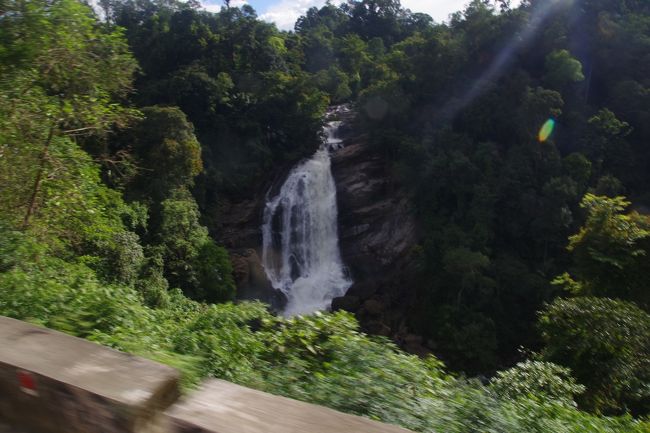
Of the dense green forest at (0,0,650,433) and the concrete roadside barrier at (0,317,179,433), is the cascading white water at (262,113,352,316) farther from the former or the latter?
the concrete roadside barrier at (0,317,179,433)

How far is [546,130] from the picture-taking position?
75.7 ft

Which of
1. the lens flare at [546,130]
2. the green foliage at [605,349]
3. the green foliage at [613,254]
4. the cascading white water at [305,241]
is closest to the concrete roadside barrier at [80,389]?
the green foliage at [605,349]

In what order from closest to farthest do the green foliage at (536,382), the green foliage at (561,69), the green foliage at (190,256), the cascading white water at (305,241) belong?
the green foliage at (536,382) → the green foliage at (190,256) → the cascading white water at (305,241) → the green foliage at (561,69)

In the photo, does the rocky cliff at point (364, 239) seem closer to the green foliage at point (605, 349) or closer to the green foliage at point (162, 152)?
the green foliage at point (162, 152)

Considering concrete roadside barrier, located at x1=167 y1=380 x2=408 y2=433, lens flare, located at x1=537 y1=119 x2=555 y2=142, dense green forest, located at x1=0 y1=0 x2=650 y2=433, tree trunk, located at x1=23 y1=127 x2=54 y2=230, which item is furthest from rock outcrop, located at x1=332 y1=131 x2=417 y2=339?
concrete roadside barrier, located at x1=167 y1=380 x2=408 y2=433

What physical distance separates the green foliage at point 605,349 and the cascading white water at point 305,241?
13.5 metres

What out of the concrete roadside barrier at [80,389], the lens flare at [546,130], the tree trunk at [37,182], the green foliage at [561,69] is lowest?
the concrete roadside barrier at [80,389]

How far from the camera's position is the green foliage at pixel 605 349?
824 centimetres

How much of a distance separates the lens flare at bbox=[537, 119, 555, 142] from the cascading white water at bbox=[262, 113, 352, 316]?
9.19m

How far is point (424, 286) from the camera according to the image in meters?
21.6

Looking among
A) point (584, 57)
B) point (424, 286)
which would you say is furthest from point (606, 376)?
Result: point (584, 57)

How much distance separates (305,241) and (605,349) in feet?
53.4

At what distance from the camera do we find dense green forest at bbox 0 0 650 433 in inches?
151

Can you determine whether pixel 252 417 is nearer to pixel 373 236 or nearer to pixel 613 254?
pixel 613 254
